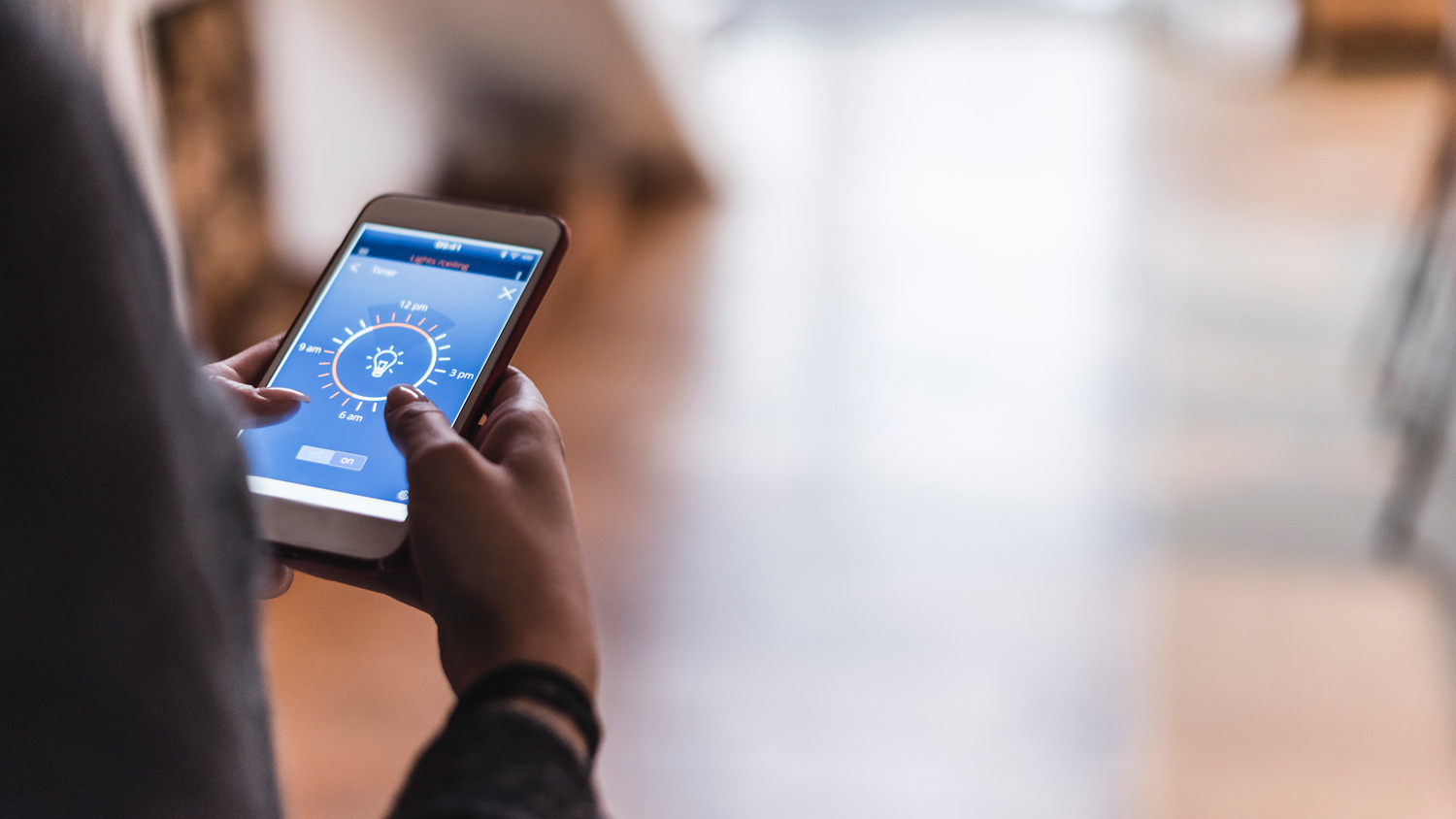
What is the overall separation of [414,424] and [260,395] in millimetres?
99

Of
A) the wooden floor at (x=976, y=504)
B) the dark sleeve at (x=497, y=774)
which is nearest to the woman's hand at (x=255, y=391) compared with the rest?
the dark sleeve at (x=497, y=774)

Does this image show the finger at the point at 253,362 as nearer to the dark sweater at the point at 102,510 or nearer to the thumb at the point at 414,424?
the thumb at the point at 414,424

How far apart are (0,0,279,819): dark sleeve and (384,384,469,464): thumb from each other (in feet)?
0.62

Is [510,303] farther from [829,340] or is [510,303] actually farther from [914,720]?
[829,340]

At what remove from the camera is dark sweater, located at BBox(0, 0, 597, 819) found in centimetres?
21

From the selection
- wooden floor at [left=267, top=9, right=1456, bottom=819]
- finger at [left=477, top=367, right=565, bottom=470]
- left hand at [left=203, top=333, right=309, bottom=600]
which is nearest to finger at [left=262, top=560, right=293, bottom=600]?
left hand at [left=203, top=333, right=309, bottom=600]

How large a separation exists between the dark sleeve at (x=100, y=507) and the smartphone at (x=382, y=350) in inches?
9.2

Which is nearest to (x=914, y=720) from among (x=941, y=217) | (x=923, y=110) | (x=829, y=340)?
(x=829, y=340)

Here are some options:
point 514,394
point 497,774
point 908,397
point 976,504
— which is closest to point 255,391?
point 514,394

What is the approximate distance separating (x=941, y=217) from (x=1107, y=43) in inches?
60.6

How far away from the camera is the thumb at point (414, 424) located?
17.8 inches

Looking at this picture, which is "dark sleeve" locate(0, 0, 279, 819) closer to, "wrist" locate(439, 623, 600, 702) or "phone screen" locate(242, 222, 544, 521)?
"wrist" locate(439, 623, 600, 702)

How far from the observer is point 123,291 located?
0.71 ft

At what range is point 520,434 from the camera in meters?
0.48
